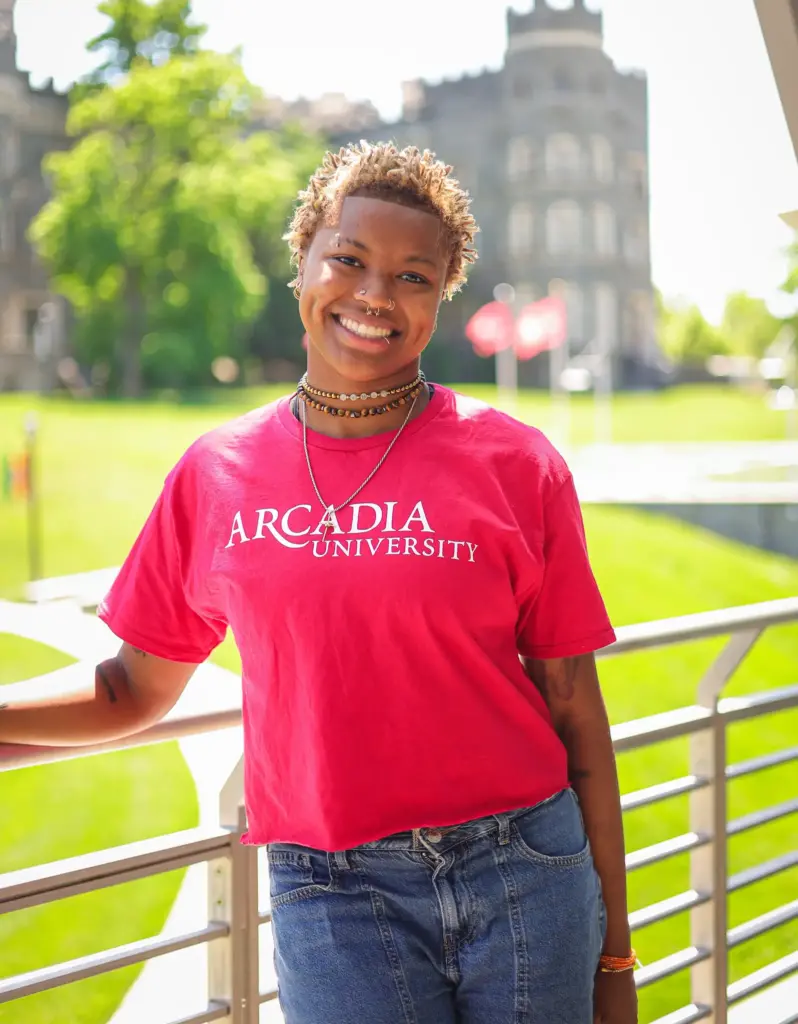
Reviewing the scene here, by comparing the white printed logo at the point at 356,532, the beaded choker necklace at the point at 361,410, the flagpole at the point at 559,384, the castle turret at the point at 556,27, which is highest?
the castle turret at the point at 556,27

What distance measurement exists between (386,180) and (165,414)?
79.5 feet

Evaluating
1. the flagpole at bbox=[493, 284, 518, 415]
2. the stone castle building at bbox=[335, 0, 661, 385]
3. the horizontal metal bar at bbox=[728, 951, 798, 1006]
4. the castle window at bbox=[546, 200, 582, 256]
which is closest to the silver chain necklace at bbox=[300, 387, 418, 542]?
the horizontal metal bar at bbox=[728, 951, 798, 1006]

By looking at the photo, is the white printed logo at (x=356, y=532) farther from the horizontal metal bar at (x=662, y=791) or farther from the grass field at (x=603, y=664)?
the grass field at (x=603, y=664)

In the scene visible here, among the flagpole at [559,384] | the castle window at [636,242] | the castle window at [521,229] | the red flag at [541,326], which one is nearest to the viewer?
the red flag at [541,326]

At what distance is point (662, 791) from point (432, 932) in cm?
81

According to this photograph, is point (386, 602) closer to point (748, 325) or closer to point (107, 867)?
point (107, 867)

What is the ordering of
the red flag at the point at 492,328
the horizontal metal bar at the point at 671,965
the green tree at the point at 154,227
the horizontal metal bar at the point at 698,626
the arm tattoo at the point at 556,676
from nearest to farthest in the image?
the arm tattoo at the point at 556,676 → the horizontal metal bar at the point at 698,626 → the horizontal metal bar at the point at 671,965 → the red flag at the point at 492,328 → the green tree at the point at 154,227

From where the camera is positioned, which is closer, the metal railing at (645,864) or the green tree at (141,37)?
the metal railing at (645,864)

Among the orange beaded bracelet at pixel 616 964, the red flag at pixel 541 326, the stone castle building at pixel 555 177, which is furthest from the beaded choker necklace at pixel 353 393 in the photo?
the stone castle building at pixel 555 177

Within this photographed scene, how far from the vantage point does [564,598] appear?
96 cm

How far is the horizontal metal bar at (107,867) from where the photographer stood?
3.40 feet

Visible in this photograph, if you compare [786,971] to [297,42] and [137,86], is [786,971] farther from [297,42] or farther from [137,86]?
[297,42]

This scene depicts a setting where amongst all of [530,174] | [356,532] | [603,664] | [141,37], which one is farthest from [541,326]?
[356,532]

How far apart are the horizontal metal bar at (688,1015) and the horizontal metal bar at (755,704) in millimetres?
399
